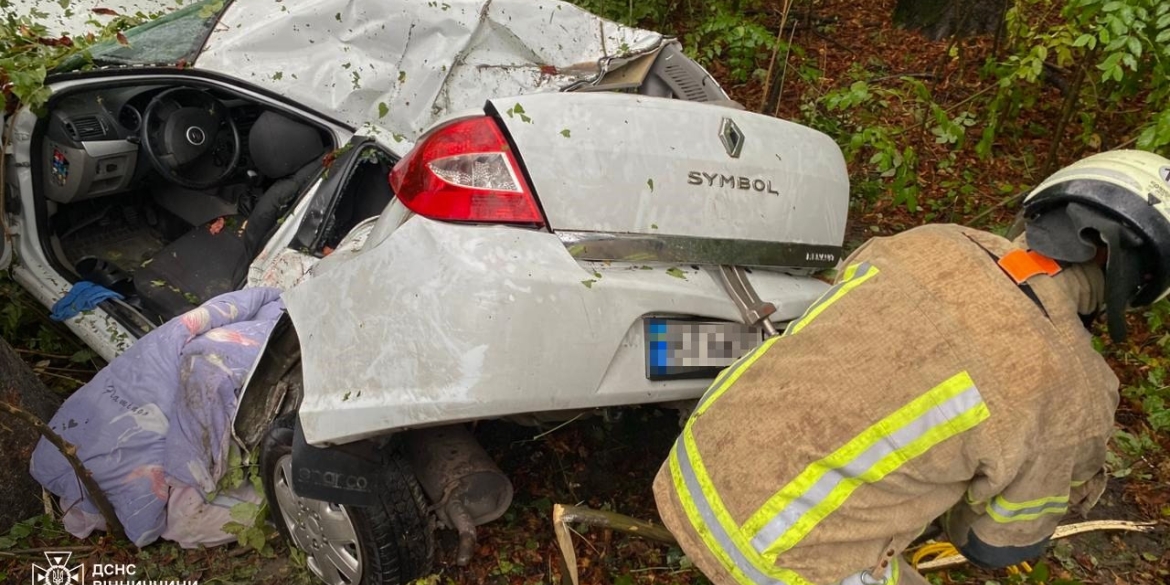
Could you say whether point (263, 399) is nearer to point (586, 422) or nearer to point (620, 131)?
point (586, 422)

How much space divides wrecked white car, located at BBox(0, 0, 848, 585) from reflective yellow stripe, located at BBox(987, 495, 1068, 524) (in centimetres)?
66

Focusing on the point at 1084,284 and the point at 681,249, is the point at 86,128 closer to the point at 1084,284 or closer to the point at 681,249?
the point at 681,249

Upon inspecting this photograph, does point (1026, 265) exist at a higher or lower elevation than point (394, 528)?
higher

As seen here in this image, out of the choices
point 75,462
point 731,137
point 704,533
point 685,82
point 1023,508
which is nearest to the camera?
point 1023,508

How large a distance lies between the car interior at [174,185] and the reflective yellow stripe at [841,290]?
6.46 ft

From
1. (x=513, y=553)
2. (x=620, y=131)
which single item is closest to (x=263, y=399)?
(x=513, y=553)

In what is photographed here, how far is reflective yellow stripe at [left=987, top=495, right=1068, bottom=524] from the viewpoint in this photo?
1608mm

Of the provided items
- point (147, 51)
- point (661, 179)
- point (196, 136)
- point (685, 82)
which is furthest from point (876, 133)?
point (147, 51)

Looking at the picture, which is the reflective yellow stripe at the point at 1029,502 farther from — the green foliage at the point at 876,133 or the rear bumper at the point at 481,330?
the green foliage at the point at 876,133

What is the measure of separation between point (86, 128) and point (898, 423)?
11.1ft

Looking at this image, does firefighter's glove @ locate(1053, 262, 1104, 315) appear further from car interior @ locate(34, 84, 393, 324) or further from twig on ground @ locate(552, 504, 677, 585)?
car interior @ locate(34, 84, 393, 324)

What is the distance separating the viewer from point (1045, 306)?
1.58 meters

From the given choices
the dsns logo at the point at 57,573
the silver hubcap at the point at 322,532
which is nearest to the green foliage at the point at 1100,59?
the silver hubcap at the point at 322,532

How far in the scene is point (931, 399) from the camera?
1.50 metres
